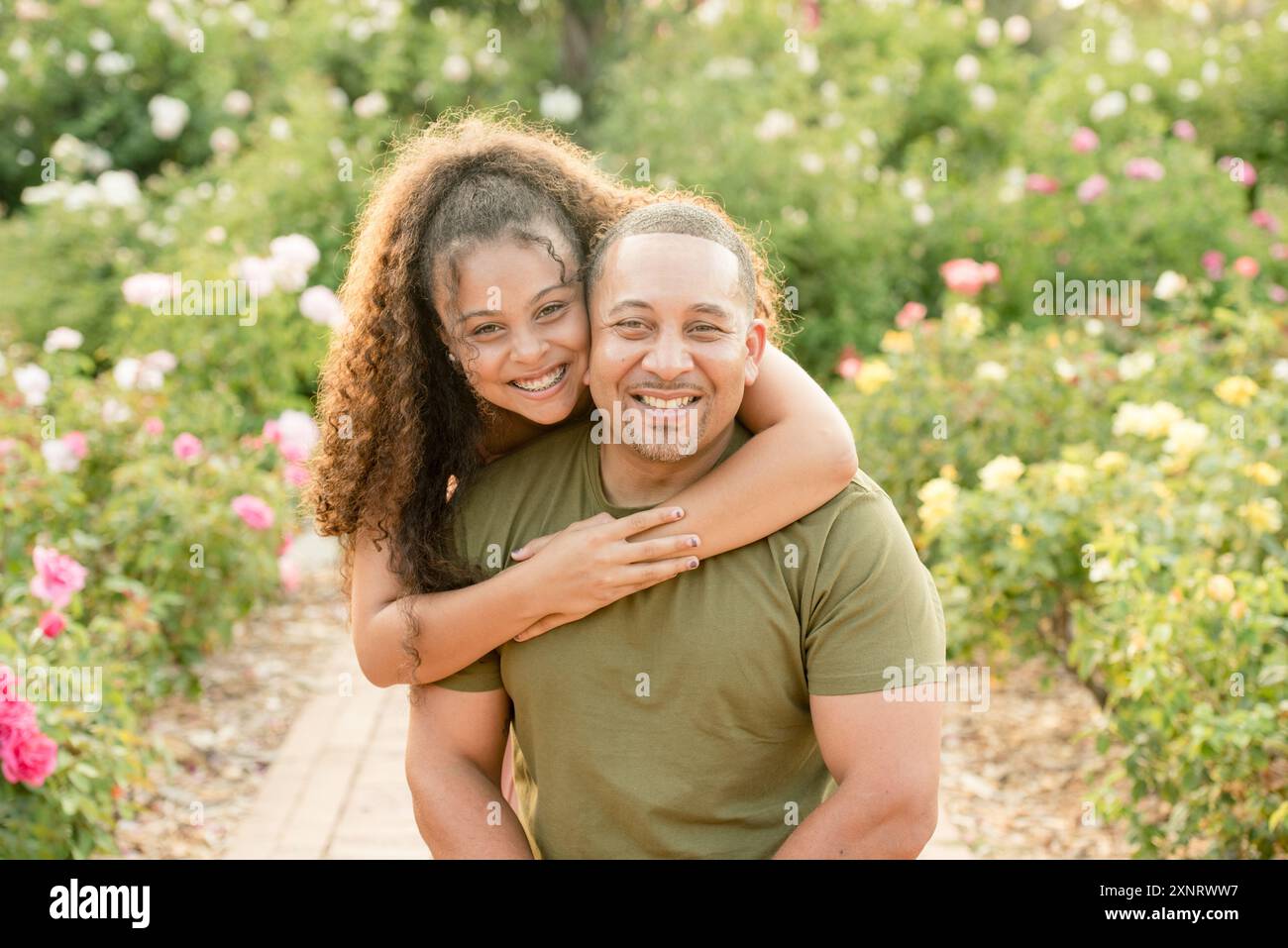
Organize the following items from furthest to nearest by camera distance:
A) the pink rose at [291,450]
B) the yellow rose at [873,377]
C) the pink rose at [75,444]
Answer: the yellow rose at [873,377] < the pink rose at [291,450] < the pink rose at [75,444]

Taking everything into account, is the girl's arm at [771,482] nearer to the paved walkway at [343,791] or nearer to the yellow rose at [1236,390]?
the paved walkway at [343,791]

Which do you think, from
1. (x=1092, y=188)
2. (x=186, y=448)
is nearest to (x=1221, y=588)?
(x=186, y=448)

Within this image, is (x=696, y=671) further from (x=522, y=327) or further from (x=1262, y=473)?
(x=1262, y=473)

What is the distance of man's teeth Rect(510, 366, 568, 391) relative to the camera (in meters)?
2.10

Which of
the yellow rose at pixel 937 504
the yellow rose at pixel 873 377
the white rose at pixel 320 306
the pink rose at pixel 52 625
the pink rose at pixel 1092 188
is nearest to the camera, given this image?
the pink rose at pixel 52 625

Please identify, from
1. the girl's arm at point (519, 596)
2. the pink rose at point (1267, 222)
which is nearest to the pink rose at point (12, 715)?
the girl's arm at point (519, 596)

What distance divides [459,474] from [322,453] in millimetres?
269

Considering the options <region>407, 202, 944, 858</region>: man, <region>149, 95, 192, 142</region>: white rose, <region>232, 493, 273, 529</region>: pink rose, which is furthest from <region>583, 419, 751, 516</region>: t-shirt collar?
<region>149, 95, 192, 142</region>: white rose

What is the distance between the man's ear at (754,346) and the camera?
6.70 feet

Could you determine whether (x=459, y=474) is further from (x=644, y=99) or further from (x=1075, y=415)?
(x=644, y=99)

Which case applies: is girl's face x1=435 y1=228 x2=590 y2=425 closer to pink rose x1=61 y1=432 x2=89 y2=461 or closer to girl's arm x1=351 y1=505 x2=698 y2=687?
girl's arm x1=351 y1=505 x2=698 y2=687

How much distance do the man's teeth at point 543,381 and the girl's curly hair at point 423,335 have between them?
0.17 m
